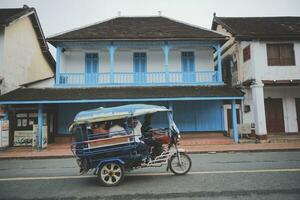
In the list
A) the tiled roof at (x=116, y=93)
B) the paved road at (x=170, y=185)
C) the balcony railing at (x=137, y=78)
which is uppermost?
the balcony railing at (x=137, y=78)

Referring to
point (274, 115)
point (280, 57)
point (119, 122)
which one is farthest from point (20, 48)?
point (274, 115)

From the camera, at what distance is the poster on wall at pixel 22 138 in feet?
47.9

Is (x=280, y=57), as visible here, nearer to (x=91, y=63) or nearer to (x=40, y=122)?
(x=91, y=63)

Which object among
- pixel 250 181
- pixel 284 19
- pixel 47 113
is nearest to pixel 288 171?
pixel 250 181

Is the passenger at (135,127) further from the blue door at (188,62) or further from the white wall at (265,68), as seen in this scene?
the blue door at (188,62)

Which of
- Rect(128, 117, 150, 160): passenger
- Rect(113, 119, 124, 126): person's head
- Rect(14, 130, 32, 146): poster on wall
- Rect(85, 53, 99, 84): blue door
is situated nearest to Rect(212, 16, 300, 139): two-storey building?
Rect(85, 53, 99, 84): blue door

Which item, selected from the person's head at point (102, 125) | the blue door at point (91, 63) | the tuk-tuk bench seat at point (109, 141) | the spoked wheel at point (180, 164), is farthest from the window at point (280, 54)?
the person's head at point (102, 125)

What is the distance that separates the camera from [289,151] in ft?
38.8

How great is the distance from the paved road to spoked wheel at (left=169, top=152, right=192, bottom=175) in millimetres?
210

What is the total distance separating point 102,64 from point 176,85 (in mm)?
5616

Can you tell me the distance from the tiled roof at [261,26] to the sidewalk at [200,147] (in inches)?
265

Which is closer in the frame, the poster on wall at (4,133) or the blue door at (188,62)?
the poster on wall at (4,133)

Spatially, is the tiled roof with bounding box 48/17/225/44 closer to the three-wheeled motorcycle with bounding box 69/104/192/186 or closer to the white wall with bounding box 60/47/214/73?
the white wall with bounding box 60/47/214/73

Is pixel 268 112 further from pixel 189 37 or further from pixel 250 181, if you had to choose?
pixel 250 181
